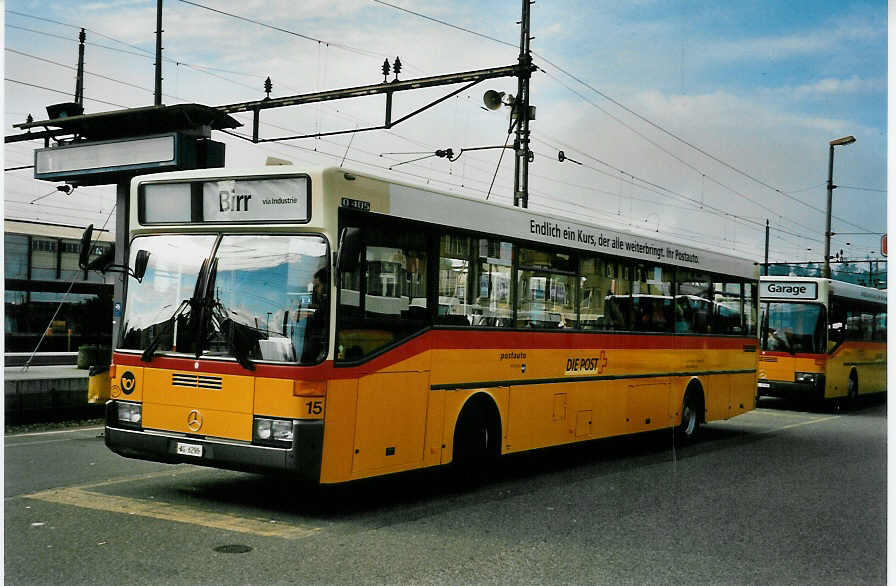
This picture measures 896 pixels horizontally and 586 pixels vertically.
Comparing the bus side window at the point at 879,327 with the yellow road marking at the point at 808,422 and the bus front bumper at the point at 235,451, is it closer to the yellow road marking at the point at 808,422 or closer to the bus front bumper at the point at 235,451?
the yellow road marking at the point at 808,422

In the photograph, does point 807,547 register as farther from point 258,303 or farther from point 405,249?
point 258,303

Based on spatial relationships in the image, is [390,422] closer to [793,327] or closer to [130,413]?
[130,413]

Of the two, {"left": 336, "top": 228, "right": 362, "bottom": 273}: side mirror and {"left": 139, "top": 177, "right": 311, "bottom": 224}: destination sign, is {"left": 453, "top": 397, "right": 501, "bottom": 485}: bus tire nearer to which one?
{"left": 336, "top": 228, "right": 362, "bottom": 273}: side mirror

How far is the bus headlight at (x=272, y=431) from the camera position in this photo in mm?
7910

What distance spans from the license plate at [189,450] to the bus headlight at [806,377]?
18.3 m

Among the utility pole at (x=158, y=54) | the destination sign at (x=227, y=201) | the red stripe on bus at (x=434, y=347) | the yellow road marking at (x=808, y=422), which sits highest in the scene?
the utility pole at (x=158, y=54)

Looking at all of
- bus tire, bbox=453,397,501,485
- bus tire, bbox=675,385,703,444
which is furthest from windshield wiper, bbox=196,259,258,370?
bus tire, bbox=675,385,703,444

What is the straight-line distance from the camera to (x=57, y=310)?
98.4ft

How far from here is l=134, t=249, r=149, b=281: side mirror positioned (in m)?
8.92

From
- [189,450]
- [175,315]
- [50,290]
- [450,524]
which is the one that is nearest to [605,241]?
[450,524]

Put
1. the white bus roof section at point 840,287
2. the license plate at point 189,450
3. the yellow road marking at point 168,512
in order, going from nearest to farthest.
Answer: the yellow road marking at point 168,512, the license plate at point 189,450, the white bus roof section at point 840,287

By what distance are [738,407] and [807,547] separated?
31.2 feet

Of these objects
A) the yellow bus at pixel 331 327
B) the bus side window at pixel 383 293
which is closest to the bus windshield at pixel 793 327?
the yellow bus at pixel 331 327

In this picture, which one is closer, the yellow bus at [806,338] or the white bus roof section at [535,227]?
the white bus roof section at [535,227]
